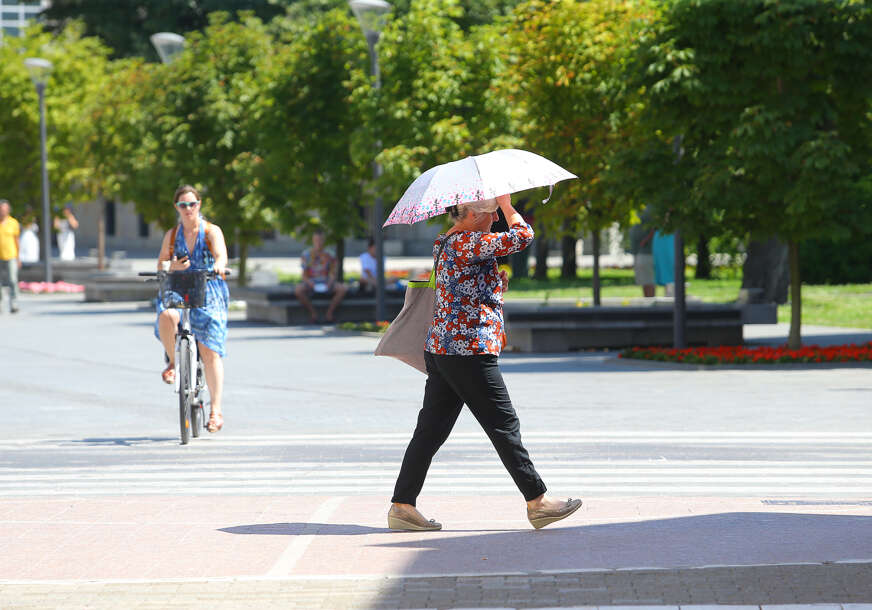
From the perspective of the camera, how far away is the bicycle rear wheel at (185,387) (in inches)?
401

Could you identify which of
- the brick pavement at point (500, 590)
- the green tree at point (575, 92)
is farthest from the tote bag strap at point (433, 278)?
the green tree at point (575, 92)

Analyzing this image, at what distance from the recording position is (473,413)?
265 inches

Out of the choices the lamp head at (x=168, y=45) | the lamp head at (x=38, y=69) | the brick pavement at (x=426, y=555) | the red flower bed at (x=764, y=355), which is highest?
the lamp head at (x=38, y=69)

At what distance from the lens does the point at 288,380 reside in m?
15.1

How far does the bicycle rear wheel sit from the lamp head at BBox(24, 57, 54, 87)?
25709mm

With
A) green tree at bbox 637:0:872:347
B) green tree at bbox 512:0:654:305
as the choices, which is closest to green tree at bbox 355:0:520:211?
green tree at bbox 512:0:654:305

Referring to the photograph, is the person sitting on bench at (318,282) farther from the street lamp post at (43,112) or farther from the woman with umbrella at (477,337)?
the woman with umbrella at (477,337)

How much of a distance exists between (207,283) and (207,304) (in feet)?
0.49

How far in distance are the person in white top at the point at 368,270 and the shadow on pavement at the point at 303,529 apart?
1736cm

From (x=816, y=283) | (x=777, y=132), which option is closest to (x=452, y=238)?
(x=777, y=132)

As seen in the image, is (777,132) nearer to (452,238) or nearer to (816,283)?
(452,238)

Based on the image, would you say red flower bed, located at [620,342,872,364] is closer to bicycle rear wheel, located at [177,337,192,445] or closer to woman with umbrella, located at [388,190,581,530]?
bicycle rear wheel, located at [177,337,192,445]

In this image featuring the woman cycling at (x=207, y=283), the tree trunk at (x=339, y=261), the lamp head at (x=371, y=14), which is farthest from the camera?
the tree trunk at (x=339, y=261)

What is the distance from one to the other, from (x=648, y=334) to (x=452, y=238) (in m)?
12.6
